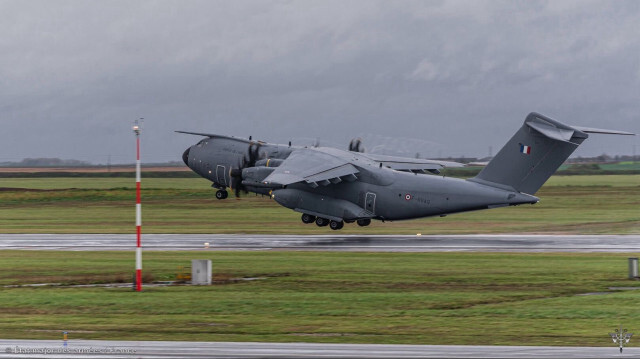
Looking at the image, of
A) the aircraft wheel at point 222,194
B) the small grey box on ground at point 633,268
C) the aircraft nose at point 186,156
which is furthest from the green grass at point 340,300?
the aircraft nose at point 186,156

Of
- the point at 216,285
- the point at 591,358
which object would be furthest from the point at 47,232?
the point at 591,358

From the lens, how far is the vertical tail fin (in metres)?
41.4

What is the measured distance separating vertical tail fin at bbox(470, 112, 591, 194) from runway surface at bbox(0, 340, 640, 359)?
24.9 metres

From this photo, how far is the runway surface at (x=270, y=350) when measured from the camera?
55.9 ft

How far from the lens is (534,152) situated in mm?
42062

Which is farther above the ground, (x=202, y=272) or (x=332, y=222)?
Answer: (x=332, y=222)

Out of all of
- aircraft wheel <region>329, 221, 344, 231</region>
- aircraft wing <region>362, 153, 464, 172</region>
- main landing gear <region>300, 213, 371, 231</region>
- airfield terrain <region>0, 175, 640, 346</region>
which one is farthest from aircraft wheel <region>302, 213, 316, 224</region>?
airfield terrain <region>0, 175, 640, 346</region>

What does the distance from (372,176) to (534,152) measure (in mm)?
9956

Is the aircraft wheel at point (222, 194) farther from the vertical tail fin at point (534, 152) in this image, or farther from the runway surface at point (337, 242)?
the vertical tail fin at point (534, 152)

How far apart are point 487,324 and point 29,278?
18.0m

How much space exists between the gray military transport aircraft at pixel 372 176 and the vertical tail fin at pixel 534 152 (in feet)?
0.17

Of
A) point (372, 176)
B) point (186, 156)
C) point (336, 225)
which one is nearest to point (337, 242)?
point (336, 225)

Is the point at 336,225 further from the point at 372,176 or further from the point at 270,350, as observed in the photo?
the point at 270,350

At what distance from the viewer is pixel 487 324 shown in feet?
69.6
